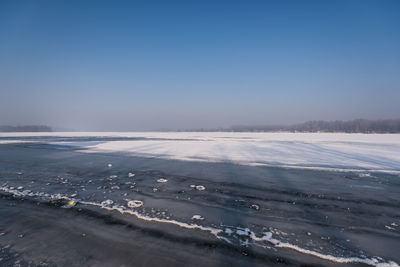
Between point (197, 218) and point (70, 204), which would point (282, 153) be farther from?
point (70, 204)

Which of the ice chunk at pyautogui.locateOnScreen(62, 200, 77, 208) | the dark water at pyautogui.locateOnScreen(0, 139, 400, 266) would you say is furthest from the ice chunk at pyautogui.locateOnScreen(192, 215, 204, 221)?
the ice chunk at pyautogui.locateOnScreen(62, 200, 77, 208)

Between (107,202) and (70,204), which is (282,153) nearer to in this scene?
(107,202)

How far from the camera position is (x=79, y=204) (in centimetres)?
381

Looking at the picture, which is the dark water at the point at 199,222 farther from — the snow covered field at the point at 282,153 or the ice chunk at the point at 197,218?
the snow covered field at the point at 282,153

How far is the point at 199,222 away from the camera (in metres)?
3.11

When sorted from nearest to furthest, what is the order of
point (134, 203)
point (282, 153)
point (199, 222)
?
point (199, 222), point (134, 203), point (282, 153)

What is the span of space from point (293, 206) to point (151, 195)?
10.3 feet

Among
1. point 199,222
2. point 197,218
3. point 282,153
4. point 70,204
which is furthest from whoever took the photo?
point 282,153

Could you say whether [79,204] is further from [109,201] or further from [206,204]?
[206,204]

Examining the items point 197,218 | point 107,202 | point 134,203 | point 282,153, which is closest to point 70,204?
point 107,202

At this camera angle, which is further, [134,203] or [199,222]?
[134,203]

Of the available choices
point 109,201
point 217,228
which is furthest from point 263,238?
point 109,201

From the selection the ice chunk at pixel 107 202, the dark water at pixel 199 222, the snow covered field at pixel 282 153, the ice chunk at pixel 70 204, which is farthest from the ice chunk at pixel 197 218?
the snow covered field at pixel 282 153

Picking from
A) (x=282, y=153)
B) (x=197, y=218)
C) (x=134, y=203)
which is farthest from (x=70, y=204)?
(x=282, y=153)
